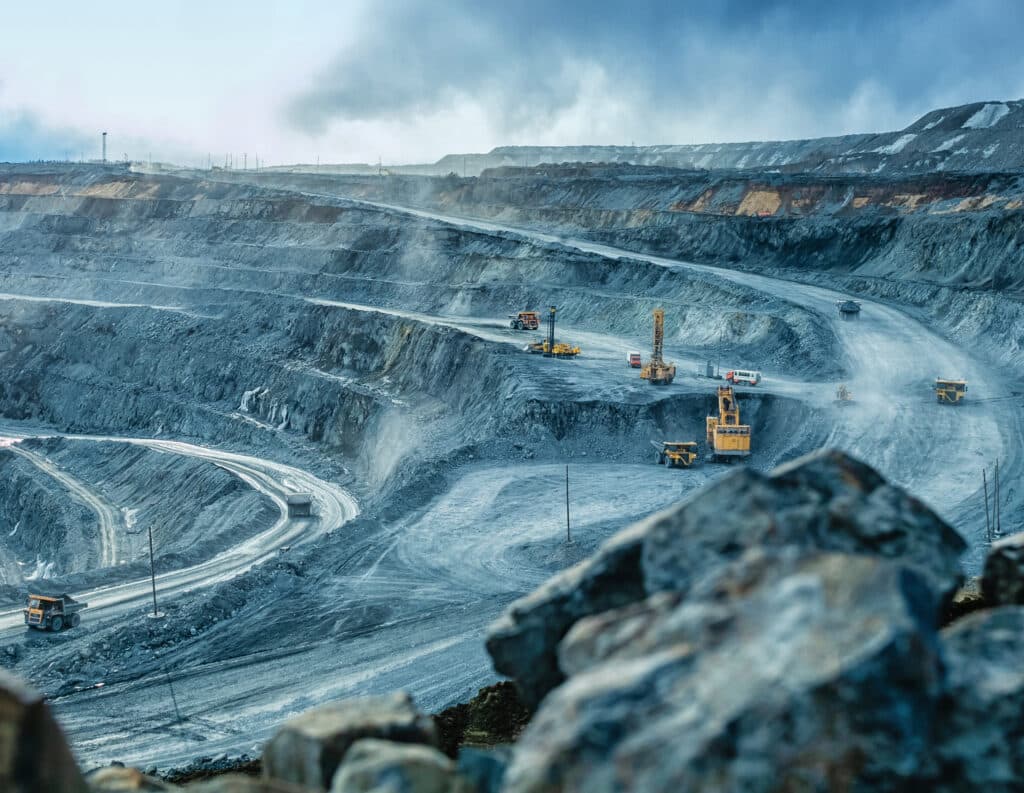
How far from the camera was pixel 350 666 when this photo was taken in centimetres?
2336

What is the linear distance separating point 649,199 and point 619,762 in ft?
272

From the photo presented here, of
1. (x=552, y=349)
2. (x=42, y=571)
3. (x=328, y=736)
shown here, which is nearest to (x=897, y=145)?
(x=552, y=349)

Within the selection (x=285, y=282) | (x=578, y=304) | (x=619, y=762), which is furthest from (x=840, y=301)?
(x=619, y=762)

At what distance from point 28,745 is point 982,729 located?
5.37 metres

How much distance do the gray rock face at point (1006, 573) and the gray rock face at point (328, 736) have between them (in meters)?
4.66

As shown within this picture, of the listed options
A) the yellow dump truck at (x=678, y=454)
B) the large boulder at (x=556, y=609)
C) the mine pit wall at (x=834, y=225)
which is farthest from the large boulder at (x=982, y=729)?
the mine pit wall at (x=834, y=225)

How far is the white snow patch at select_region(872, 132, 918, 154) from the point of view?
11344 cm

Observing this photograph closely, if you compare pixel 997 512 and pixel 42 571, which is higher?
pixel 997 512

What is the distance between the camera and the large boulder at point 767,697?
5.62 m

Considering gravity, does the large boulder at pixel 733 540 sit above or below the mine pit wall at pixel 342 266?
below

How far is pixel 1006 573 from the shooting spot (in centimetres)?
870

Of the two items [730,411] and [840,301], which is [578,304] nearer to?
[840,301]

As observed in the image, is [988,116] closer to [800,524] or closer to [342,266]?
[342,266]

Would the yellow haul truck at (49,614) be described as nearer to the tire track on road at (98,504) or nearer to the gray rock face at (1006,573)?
the tire track on road at (98,504)
